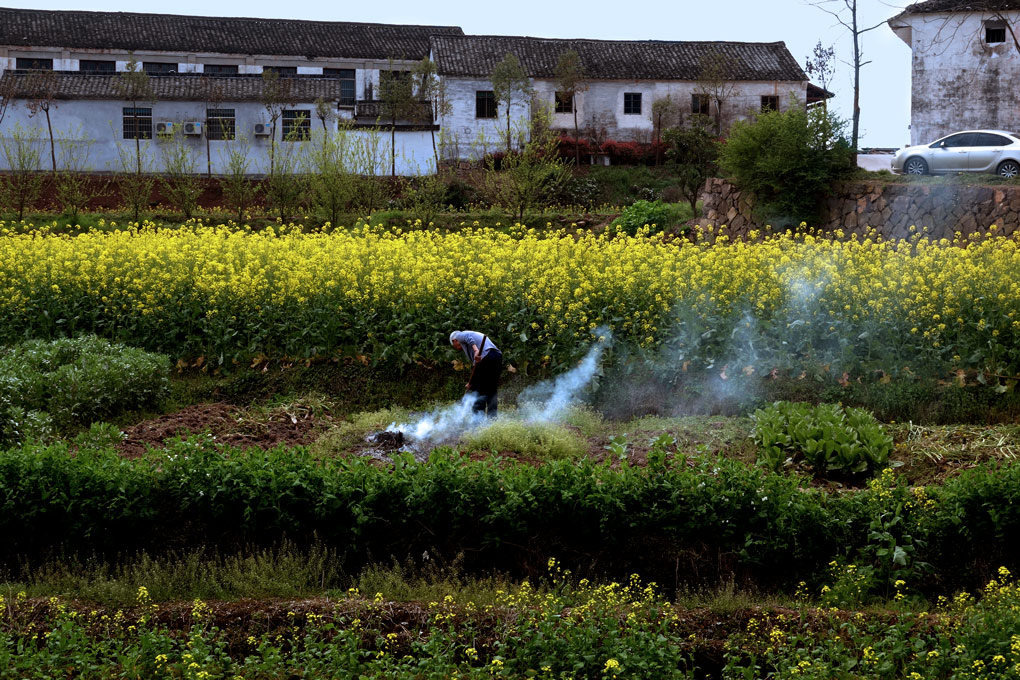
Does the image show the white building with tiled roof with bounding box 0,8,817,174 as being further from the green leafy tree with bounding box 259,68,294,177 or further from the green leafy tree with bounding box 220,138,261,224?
the green leafy tree with bounding box 220,138,261,224

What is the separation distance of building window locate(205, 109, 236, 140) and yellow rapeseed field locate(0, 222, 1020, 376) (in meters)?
21.7

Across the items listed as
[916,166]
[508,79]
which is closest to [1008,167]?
[916,166]

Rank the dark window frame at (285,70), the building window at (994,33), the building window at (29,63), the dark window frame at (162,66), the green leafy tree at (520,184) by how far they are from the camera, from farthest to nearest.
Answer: the dark window frame at (285,70)
the dark window frame at (162,66)
the building window at (29,63)
the building window at (994,33)
the green leafy tree at (520,184)

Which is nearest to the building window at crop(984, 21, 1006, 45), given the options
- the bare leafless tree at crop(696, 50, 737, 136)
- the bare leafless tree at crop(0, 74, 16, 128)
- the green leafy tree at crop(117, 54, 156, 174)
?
the bare leafless tree at crop(696, 50, 737, 136)

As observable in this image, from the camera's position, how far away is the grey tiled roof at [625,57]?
126 ft

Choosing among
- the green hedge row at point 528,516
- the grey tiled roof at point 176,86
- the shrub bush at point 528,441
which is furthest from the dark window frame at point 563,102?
the green hedge row at point 528,516


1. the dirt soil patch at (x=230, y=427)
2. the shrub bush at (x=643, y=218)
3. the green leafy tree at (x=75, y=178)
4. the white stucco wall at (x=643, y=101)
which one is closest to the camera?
the dirt soil patch at (x=230, y=427)

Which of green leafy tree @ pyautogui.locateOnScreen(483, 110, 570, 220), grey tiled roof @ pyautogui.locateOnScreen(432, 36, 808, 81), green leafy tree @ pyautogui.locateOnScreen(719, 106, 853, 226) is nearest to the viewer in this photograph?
green leafy tree @ pyautogui.locateOnScreen(719, 106, 853, 226)

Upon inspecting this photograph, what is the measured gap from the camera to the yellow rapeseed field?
11062mm

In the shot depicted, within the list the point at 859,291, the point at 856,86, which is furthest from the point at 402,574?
the point at 856,86

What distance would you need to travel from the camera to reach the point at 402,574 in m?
7.01

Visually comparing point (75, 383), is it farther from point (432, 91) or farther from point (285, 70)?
point (285, 70)

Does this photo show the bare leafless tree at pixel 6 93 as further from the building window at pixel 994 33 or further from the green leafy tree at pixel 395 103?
the building window at pixel 994 33

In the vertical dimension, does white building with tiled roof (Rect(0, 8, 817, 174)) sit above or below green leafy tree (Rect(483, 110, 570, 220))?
above
